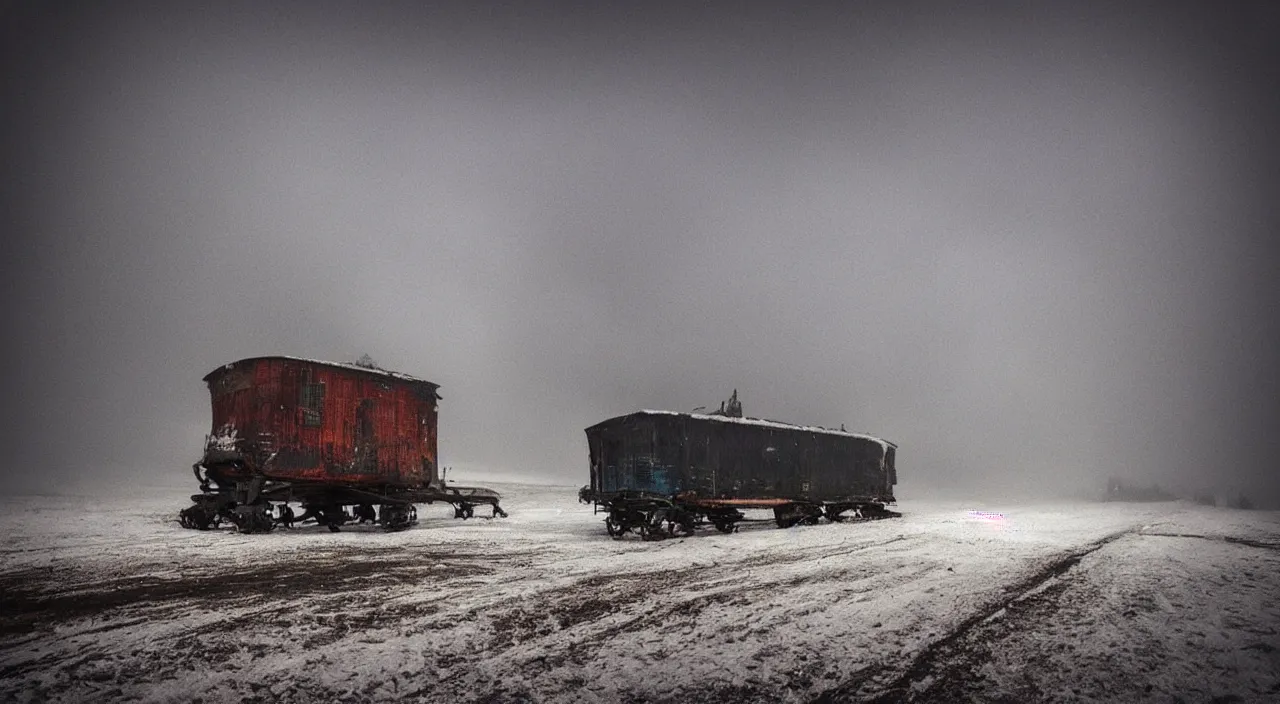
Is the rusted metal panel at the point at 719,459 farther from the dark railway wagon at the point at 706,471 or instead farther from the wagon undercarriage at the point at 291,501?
the wagon undercarriage at the point at 291,501

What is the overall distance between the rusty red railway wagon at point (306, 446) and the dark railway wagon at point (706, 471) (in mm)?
6341

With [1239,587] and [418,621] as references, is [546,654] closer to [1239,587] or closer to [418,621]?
[418,621]

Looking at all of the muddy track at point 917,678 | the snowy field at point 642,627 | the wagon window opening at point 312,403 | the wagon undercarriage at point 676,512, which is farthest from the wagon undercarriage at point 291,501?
the muddy track at point 917,678

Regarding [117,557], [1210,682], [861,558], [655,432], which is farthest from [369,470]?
[1210,682]

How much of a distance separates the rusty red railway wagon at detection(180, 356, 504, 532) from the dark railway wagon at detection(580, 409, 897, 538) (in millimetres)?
6341

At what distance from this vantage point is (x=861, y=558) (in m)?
9.63

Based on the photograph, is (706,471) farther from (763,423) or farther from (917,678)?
(917,678)

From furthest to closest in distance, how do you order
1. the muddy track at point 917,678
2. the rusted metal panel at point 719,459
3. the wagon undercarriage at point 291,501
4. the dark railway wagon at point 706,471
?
the rusted metal panel at point 719,459
the dark railway wagon at point 706,471
the wagon undercarriage at point 291,501
the muddy track at point 917,678

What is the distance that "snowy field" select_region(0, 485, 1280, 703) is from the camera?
393cm

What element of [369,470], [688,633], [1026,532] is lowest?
[1026,532]

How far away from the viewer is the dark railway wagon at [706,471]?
14745 millimetres

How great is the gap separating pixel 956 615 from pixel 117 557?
13316mm

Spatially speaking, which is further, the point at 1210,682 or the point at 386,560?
the point at 386,560

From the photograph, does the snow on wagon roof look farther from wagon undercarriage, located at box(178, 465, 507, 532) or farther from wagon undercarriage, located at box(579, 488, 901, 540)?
wagon undercarriage, located at box(178, 465, 507, 532)
